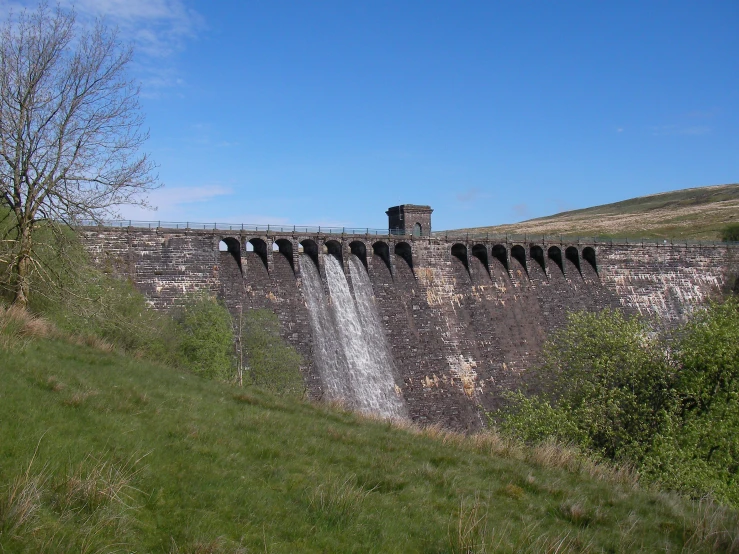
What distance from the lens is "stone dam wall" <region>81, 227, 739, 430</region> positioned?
4109 cm

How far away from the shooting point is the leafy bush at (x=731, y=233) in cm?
8638

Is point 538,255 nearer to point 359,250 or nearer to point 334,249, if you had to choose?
point 359,250

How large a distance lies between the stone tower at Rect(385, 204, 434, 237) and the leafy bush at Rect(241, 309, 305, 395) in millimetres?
16573

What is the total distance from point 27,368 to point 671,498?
14.2 meters

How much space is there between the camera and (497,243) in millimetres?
54125

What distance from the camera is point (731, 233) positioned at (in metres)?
88.5

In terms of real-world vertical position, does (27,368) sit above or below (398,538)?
above

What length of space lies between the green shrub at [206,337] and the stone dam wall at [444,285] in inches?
86.6

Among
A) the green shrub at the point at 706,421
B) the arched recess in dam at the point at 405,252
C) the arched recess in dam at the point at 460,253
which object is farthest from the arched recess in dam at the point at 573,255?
the green shrub at the point at 706,421

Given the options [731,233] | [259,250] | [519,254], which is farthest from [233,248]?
[731,233]

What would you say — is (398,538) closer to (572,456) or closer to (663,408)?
(572,456)

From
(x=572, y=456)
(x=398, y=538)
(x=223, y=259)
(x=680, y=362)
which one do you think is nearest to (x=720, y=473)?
(x=680, y=362)

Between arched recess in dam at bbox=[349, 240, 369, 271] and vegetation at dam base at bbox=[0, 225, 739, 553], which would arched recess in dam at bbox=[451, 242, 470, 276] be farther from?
vegetation at dam base at bbox=[0, 225, 739, 553]

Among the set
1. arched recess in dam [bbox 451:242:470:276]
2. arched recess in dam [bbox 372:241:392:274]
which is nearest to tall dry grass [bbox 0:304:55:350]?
arched recess in dam [bbox 372:241:392:274]
